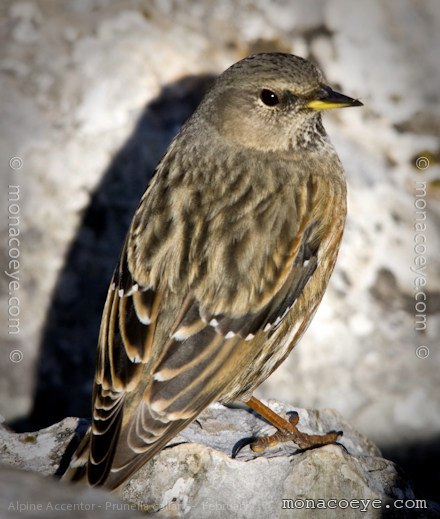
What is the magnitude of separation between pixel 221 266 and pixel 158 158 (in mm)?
2092

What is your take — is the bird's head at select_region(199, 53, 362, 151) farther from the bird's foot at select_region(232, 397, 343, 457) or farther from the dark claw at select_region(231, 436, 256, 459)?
the dark claw at select_region(231, 436, 256, 459)

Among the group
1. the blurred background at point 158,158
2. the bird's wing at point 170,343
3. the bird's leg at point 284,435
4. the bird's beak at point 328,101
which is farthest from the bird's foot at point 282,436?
the bird's beak at point 328,101

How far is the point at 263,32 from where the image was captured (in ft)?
23.2

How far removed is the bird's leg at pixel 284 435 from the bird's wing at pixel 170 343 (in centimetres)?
48

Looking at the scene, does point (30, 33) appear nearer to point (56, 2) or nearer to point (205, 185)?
point (56, 2)

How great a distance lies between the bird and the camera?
4582mm

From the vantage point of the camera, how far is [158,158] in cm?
686

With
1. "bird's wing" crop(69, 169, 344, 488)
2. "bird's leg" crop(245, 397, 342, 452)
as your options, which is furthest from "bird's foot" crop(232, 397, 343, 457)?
"bird's wing" crop(69, 169, 344, 488)

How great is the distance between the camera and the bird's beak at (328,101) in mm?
5445

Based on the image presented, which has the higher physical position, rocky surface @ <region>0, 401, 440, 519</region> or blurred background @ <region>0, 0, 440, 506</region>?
blurred background @ <region>0, 0, 440, 506</region>

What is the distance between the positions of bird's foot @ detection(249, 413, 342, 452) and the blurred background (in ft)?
3.77

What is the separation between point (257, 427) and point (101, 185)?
2257 mm

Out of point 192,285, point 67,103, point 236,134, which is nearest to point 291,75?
point 236,134

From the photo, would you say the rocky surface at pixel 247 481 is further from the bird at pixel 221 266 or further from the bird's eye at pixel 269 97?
the bird's eye at pixel 269 97
